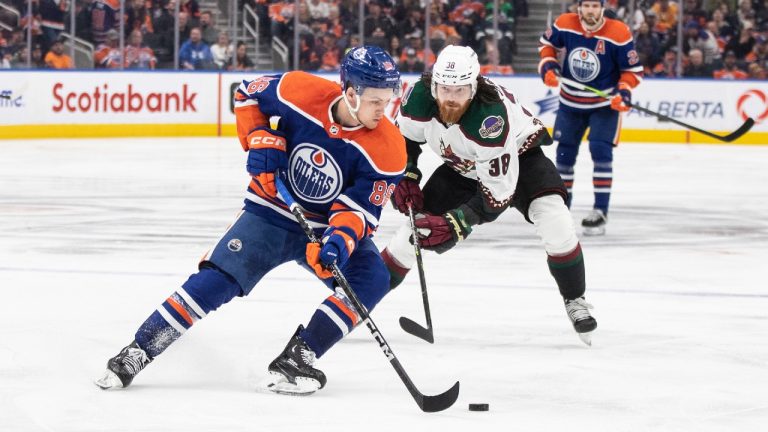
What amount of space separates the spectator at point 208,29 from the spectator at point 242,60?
0.28 m

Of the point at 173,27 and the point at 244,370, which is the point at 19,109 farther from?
the point at 244,370

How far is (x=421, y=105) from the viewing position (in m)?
4.29

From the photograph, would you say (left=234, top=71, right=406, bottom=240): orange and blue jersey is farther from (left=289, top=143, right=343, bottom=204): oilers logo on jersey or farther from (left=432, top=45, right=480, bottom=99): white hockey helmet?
(left=432, top=45, right=480, bottom=99): white hockey helmet

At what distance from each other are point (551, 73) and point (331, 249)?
459 centimetres

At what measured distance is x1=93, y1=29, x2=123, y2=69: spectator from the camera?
43.8 feet

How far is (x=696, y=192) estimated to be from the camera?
9406 millimetres

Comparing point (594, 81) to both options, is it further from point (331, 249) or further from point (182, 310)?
point (182, 310)

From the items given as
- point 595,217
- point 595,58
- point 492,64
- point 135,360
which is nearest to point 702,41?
point 492,64

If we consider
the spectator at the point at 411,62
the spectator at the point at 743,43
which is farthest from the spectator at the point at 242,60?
the spectator at the point at 743,43

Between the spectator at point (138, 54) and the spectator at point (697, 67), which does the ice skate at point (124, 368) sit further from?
the spectator at point (697, 67)

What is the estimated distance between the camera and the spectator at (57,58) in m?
13.1

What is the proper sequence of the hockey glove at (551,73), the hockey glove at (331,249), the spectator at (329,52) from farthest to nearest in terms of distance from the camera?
the spectator at (329,52), the hockey glove at (551,73), the hockey glove at (331,249)

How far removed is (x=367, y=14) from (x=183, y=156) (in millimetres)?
3807

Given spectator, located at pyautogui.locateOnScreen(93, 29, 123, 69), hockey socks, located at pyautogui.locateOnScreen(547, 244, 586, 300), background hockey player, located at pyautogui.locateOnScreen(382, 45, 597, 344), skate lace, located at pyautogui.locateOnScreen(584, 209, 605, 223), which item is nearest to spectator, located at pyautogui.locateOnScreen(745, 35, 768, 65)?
spectator, located at pyautogui.locateOnScreen(93, 29, 123, 69)
